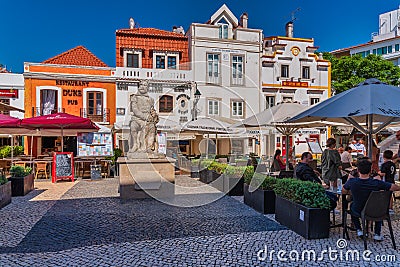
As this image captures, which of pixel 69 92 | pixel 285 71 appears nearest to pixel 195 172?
pixel 69 92

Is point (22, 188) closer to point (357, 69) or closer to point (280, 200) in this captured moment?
point (280, 200)

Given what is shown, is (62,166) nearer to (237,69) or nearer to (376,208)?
(376,208)

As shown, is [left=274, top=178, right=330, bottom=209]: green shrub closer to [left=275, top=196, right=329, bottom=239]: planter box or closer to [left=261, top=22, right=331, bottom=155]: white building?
[left=275, top=196, right=329, bottom=239]: planter box

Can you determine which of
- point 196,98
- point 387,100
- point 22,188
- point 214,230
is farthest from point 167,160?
point 196,98

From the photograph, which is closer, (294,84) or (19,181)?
(19,181)

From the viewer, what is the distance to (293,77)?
26000 millimetres

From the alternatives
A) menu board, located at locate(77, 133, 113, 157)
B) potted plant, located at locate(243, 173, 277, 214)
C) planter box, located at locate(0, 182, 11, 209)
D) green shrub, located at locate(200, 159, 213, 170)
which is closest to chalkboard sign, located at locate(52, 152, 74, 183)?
menu board, located at locate(77, 133, 113, 157)

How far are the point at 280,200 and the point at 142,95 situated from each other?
5.08 metres

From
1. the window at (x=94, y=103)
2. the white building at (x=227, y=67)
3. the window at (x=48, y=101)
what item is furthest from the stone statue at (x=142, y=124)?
the white building at (x=227, y=67)

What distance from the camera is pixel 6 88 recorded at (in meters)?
20.3

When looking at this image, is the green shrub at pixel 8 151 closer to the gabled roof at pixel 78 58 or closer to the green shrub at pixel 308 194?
the gabled roof at pixel 78 58

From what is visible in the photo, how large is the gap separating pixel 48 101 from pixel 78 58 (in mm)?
3978

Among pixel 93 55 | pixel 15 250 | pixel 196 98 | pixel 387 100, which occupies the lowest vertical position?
pixel 15 250

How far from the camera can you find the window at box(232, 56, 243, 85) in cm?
2459
